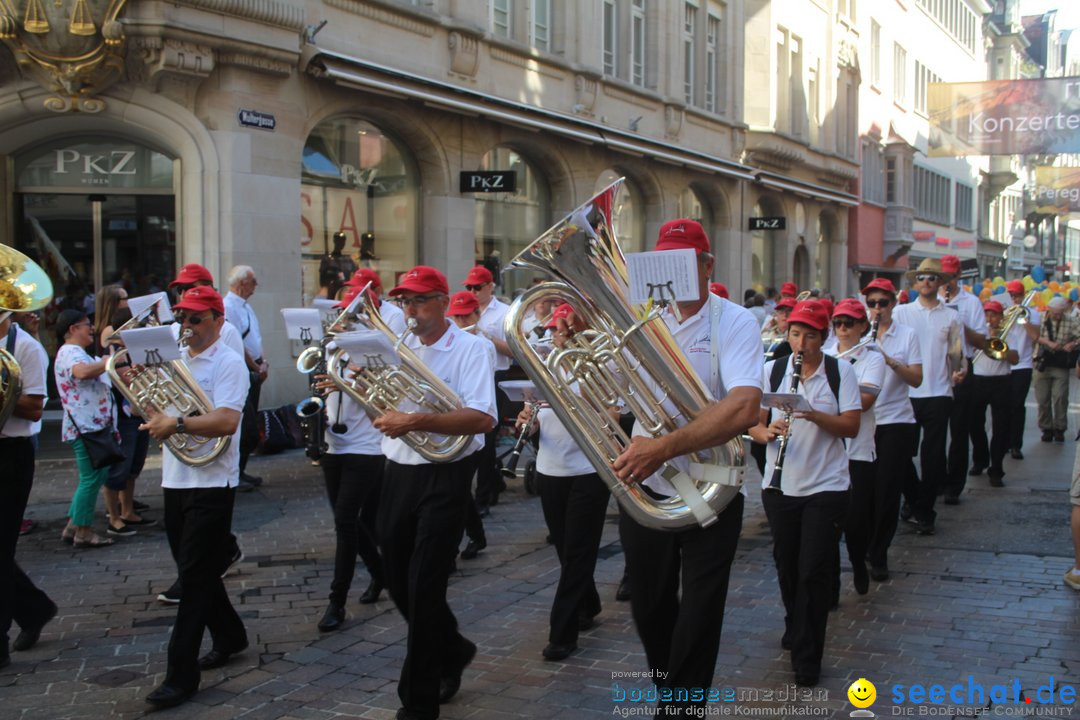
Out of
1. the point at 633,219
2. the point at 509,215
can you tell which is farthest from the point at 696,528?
the point at 633,219

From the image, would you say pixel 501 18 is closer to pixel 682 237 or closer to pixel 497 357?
pixel 497 357

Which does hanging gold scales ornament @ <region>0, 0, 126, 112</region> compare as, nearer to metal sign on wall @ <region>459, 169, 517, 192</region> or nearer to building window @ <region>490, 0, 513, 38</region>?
metal sign on wall @ <region>459, 169, 517, 192</region>

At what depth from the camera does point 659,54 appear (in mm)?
24000

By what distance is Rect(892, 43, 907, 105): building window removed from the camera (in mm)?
43688

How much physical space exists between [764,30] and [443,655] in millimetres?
27848

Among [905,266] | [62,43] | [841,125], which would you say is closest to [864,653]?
[62,43]

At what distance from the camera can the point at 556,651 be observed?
5.64 meters

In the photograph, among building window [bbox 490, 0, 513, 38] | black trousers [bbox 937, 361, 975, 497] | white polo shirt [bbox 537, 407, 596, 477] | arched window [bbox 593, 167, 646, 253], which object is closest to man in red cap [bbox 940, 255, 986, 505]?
black trousers [bbox 937, 361, 975, 497]

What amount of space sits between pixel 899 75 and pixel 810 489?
141ft

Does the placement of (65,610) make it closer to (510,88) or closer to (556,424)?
(556,424)

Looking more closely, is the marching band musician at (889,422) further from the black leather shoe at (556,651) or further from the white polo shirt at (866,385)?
the black leather shoe at (556,651)

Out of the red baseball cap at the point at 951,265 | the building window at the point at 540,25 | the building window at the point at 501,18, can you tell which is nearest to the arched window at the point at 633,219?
the building window at the point at 540,25

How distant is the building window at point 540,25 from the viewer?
19.7m

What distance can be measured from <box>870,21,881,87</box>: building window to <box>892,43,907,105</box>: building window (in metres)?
2.29
